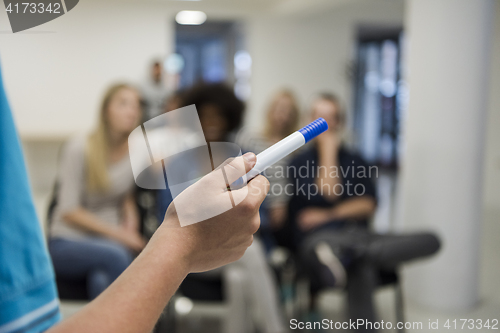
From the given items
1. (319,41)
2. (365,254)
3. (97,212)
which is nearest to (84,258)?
(97,212)

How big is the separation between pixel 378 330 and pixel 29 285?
382 millimetres

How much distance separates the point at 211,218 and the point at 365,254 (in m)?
0.37

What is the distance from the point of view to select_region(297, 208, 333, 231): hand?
540 millimetres

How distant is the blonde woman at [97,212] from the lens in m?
0.35

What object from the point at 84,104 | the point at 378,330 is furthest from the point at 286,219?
the point at 84,104

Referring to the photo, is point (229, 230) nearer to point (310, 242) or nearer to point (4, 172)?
point (4, 172)

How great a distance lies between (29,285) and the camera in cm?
19

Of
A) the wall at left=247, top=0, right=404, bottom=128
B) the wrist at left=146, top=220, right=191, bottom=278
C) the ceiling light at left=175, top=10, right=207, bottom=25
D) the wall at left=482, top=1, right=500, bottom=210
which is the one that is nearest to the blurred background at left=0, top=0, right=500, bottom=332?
the wall at left=482, top=1, right=500, bottom=210

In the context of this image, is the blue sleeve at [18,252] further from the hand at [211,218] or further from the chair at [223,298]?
the chair at [223,298]

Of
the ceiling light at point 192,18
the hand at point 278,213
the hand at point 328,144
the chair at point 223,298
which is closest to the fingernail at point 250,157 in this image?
the hand at point 328,144

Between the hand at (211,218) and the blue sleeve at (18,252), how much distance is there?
54mm

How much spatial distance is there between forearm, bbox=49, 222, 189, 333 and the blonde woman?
5.0 inches

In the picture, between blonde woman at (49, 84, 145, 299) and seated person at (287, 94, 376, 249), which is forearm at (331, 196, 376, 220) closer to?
seated person at (287, 94, 376, 249)

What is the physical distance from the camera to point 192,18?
3783 mm
